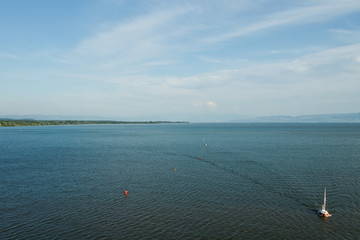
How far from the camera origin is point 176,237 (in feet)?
75.8

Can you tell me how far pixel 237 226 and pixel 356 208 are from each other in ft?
53.7

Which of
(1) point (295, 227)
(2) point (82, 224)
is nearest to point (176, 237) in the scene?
(2) point (82, 224)

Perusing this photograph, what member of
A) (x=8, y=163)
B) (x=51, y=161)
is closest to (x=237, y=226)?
(x=51, y=161)

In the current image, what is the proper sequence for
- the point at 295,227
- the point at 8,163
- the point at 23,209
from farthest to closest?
the point at 8,163 → the point at 23,209 → the point at 295,227

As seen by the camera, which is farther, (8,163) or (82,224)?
(8,163)

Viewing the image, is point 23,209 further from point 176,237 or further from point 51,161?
point 51,161

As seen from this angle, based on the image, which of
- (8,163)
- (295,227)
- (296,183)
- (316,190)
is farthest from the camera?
(8,163)

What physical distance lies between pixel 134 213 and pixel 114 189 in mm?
10296

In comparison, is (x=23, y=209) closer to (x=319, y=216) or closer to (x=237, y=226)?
(x=237, y=226)

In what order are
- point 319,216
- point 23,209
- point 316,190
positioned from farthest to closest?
point 316,190
point 23,209
point 319,216

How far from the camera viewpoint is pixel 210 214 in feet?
92.1

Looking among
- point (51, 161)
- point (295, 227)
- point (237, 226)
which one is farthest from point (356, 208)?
point (51, 161)

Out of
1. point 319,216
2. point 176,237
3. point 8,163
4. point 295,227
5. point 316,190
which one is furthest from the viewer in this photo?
point 8,163

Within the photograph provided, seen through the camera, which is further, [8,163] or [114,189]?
[8,163]
